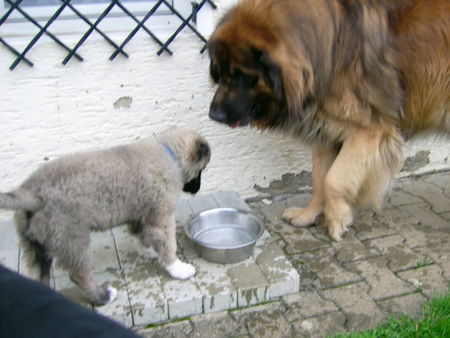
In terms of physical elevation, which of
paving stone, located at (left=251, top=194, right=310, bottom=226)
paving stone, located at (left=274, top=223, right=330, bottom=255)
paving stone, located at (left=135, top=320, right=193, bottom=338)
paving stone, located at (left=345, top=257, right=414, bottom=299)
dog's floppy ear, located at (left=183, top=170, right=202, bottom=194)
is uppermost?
dog's floppy ear, located at (left=183, top=170, right=202, bottom=194)

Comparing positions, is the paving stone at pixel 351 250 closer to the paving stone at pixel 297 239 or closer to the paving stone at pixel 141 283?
the paving stone at pixel 297 239

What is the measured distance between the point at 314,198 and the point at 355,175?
0.58 meters

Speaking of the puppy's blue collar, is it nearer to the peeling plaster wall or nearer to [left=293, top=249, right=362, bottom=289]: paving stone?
the peeling plaster wall

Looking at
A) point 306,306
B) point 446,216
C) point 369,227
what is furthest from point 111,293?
point 446,216

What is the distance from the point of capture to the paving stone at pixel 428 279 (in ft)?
9.73

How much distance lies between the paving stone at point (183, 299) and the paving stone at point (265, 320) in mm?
219

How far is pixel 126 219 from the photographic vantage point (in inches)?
105

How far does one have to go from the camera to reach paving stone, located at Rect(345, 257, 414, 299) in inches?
116

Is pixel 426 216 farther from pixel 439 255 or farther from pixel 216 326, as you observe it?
pixel 216 326

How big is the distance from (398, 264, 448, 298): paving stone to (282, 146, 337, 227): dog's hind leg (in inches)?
31.7

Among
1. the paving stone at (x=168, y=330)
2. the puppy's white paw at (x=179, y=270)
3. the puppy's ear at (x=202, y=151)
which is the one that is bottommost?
the paving stone at (x=168, y=330)

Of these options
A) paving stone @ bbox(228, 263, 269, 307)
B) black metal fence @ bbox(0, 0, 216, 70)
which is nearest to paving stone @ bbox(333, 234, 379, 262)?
paving stone @ bbox(228, 263, 269, 307)

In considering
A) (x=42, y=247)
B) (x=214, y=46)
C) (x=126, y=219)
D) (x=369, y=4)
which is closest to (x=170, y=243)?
(x=126, y=219)

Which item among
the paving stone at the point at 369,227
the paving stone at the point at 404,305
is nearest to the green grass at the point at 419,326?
the paving stone at the point at 404,305
